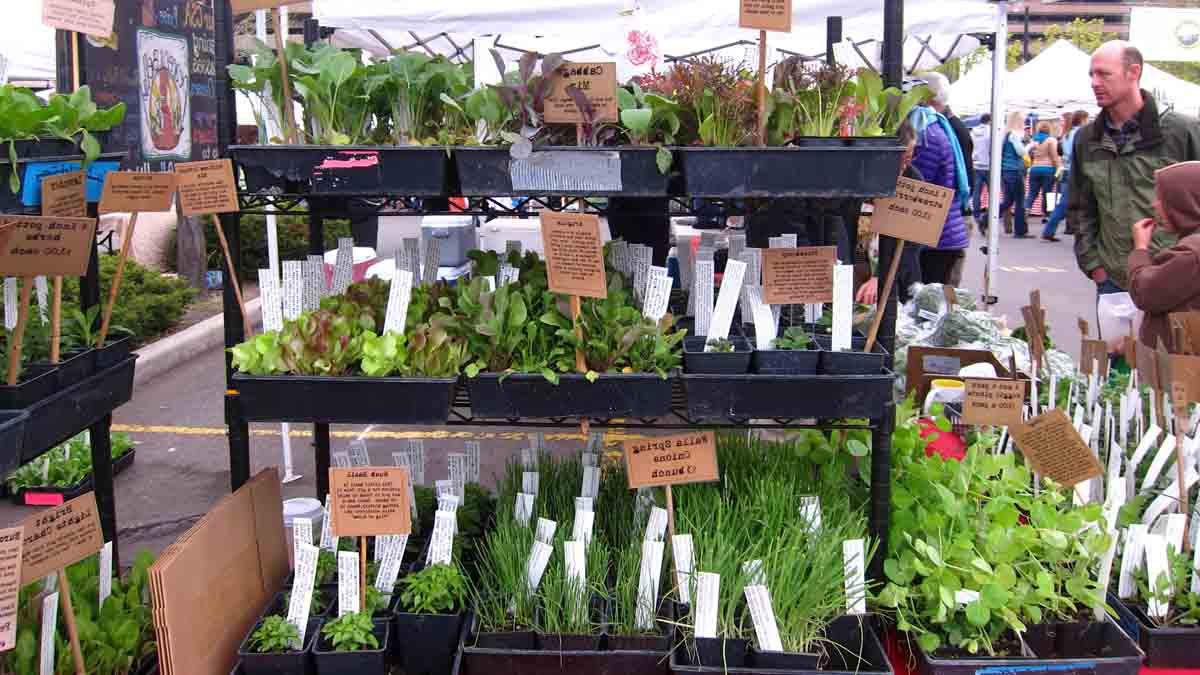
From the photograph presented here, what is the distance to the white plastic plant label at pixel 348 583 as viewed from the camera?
255 cm

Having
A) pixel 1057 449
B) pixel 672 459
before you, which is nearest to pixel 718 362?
pixel 672 459

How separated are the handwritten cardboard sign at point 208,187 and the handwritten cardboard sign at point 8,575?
877 mm

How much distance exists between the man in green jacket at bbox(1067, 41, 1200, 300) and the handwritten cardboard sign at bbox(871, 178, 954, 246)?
240 centimetres

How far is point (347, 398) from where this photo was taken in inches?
97.3

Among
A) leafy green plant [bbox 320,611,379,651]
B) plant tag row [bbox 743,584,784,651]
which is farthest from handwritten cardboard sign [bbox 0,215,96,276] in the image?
plant tag row [bbox 743,584,784,651]

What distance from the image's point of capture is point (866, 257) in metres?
6.79

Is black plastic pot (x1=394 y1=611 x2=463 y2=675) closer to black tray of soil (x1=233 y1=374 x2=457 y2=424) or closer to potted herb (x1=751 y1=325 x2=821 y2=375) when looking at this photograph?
black tray of soil (x1=233 y1=374 x2=457 y2=424)

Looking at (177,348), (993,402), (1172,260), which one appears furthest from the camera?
(177,348)

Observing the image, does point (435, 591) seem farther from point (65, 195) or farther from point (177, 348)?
point (177, 348)

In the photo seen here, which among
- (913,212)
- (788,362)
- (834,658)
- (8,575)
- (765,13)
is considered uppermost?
(765,13)

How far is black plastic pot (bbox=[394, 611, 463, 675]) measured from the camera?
2.59 m

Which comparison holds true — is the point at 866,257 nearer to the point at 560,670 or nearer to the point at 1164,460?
the point at 1164,460

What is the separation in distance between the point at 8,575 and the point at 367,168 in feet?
3.82

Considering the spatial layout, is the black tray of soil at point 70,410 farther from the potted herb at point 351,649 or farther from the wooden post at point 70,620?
the potted herb at point 351,649
